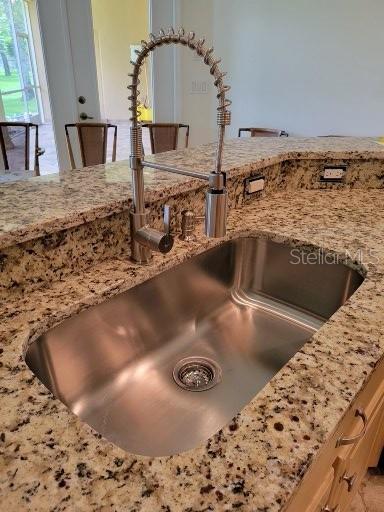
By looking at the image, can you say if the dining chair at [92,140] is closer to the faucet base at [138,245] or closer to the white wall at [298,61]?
the white wall at [298,61]

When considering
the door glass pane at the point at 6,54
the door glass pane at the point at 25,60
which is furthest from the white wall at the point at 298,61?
the door glass pane at the point at 25,60

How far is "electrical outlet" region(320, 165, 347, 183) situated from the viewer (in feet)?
4.53

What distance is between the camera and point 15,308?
0.64 m

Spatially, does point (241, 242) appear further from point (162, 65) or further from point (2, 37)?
point (2, 37)

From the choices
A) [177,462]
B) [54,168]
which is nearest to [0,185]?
[177,462]

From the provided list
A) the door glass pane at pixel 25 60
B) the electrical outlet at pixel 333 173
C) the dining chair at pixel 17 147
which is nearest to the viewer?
the electrical outlet at pixel 333 173

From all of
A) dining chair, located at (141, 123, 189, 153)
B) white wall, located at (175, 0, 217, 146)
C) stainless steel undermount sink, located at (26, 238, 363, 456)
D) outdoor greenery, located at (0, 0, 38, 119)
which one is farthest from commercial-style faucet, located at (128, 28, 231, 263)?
outdoor greenery, located at (0, 0, 38, 119)

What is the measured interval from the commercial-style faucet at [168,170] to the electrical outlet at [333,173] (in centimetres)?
87

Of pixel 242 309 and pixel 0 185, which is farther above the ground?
pixel 0 185

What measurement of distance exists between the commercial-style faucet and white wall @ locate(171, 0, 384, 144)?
2.71 metres

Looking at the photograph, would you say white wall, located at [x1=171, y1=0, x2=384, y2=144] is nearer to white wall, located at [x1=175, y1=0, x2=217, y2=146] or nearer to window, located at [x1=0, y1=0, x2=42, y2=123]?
white wall, located at [x1=175, y1=0, x2=217, y2=146]

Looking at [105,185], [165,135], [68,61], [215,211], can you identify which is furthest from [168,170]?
[68,61]

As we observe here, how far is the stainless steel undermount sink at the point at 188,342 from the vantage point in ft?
2.21

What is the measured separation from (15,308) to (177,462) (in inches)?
16.4
